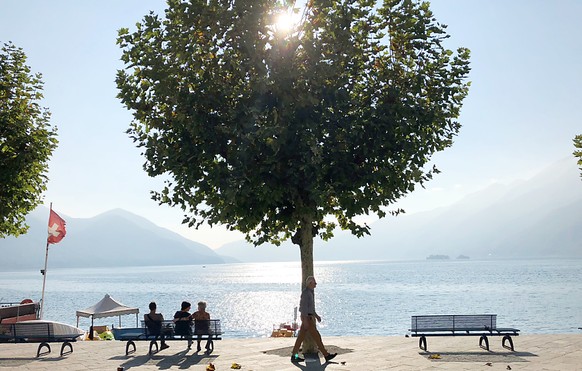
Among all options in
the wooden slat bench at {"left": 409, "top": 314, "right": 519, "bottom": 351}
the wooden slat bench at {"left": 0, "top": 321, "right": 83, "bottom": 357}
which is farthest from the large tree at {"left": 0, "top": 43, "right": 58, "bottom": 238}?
the wooden slat bench at {"left": 409, "top": 314, "right": 519, "bottom": 351}

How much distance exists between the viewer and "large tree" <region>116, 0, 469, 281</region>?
51.5ft

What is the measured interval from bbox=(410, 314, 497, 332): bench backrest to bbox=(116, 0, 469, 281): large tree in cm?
287

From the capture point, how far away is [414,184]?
56.1ft

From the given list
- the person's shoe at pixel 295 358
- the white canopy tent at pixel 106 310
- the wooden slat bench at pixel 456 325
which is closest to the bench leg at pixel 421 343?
the wooden slat bench at pixel 456 325

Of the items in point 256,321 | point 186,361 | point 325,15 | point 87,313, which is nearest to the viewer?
point 186,361

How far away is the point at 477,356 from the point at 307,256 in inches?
193

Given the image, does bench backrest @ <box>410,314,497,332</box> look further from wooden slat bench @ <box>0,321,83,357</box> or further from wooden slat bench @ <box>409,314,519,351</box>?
wooden slat bench @ <box>0,321,83,357</box>

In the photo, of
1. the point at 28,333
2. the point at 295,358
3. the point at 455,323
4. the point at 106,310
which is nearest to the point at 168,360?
the point at 295,358

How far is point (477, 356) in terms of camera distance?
15.1 metres

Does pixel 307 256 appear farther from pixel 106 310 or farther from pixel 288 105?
pixel 106 310

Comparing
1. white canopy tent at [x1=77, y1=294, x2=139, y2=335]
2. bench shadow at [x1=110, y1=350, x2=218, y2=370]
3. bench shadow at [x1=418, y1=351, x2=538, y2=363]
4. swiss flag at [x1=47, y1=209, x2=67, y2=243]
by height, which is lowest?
white canopy tent at [x1=77, y1=294, x2=139, y2=335]

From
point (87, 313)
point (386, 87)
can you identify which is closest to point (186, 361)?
point (386, 87)

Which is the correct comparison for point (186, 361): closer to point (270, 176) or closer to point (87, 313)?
point (270, 176)

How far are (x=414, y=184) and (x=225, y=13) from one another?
6742 mm
